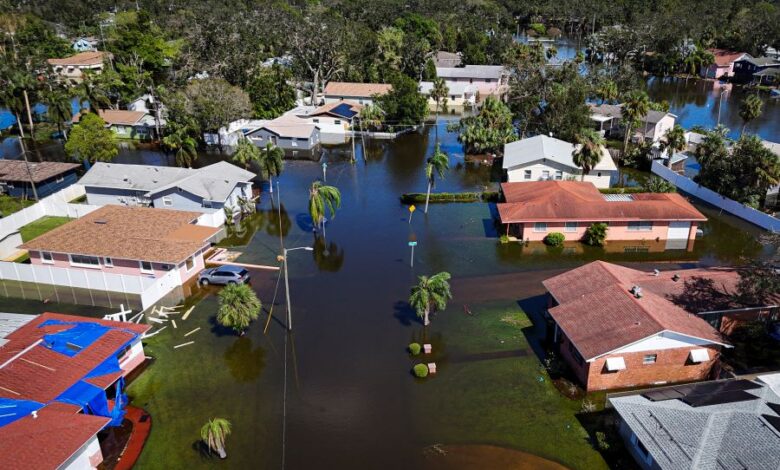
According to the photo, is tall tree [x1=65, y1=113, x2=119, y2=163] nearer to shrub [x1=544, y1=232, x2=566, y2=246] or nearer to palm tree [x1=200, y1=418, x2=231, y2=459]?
palm tree [x1=200, y1=418, x2=231, y2=459]

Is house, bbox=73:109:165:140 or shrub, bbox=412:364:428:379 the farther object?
house, bbox=73:109:165:140

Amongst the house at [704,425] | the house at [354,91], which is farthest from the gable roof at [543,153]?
the house at [704,425]

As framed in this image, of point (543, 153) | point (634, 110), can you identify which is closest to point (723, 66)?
point (634, 110)

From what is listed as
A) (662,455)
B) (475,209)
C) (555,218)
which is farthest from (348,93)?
(662,455)

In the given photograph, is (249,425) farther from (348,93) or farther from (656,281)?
(348,93)

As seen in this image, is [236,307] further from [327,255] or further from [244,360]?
[327,255]

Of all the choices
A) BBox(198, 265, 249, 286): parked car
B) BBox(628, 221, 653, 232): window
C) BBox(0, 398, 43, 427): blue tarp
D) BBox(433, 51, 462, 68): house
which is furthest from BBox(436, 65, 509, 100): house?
BBox(0, 398, 43, 427): blue tarp

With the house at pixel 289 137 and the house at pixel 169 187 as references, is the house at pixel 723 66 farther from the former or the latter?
the house at pixel 169 187
